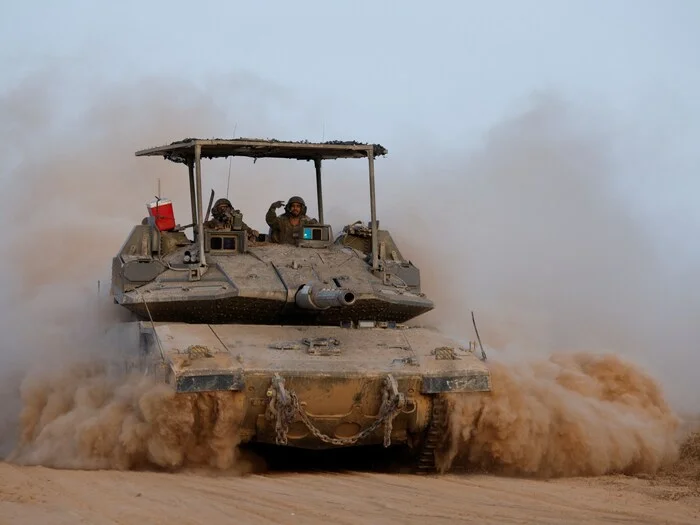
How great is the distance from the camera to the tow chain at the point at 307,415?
14766 millimetres

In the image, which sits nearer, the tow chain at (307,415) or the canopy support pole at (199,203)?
the tow chain at (307,415)

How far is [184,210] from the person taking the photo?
2683cm

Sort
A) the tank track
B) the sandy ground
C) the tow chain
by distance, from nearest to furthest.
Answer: the sandy ground < the tow chain < the tank track

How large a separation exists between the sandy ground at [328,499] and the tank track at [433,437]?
1.54 feet

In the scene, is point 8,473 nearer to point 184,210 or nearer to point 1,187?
point 1,187

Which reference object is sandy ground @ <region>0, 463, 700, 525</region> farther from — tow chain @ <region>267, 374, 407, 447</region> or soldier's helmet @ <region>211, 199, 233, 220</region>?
Answer: soldier's helmet @ <region>211, 199, 233, 220</region>

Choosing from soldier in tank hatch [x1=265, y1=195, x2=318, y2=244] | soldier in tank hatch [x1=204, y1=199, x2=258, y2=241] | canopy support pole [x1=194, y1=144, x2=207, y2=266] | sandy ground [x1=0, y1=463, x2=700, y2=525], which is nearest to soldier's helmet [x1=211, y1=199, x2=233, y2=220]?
soldier in tank hatch [x1=204, y1=199, x2=258, y2=241]

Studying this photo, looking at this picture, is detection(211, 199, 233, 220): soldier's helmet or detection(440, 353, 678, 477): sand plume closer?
detection(440, 353, 678, 477): sand plume

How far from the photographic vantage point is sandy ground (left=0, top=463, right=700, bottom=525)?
39.1 ft

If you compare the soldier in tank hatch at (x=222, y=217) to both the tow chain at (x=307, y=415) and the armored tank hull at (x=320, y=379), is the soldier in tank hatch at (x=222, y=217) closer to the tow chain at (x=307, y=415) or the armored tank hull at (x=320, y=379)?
the armored tank hull at (x=320, y=379)

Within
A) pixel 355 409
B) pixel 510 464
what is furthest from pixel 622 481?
pixel 355 409

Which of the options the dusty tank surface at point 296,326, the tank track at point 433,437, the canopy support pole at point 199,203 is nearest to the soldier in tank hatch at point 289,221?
the dusty tank surface at point 296,326

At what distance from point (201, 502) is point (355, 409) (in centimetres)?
287

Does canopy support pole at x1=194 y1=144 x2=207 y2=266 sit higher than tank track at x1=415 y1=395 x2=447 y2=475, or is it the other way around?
canopy support pole at x1=194 y1=144 x2=207 y2=266
